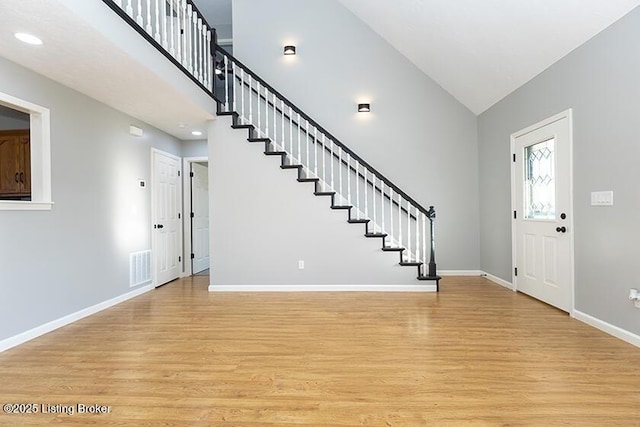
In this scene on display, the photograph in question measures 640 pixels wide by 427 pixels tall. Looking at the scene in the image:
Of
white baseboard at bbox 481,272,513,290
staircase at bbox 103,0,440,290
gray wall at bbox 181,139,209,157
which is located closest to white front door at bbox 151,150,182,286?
gray wall at bbox 181,139,209,157

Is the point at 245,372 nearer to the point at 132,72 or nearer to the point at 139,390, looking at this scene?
the point at 139,390

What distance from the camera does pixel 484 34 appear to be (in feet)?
13.5

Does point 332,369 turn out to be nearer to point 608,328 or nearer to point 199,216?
point 608,328

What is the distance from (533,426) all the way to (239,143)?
454 cm

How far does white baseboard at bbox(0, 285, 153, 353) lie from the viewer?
300cm

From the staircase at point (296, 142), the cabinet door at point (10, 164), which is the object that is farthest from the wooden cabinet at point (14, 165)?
the staircase at point (296, 142)

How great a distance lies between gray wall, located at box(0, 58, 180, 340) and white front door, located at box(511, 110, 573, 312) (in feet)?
17.4

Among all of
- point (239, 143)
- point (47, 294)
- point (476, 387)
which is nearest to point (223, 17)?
point (239, 143)

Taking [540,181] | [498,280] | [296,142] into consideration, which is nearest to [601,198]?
[540,181]

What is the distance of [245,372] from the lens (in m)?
2.47

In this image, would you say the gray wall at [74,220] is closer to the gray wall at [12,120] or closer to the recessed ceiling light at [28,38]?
the recessed ceiling light at [28,38]

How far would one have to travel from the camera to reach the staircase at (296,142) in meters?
4.44

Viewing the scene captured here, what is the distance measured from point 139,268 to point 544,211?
5.42 meters

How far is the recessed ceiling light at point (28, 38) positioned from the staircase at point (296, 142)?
1185 millimetres
